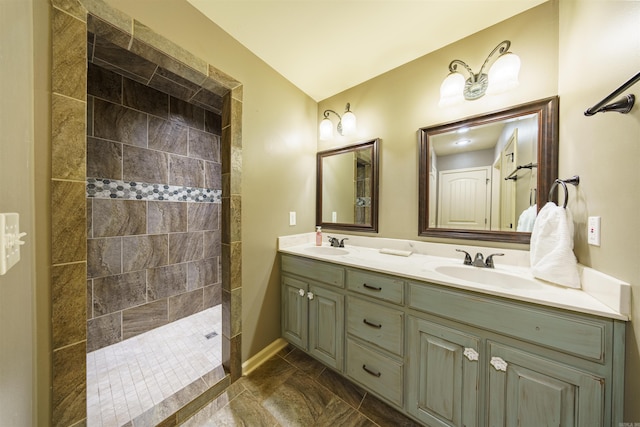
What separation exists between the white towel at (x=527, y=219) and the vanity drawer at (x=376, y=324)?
92cm

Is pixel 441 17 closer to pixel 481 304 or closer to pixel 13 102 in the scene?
pixel 481 304

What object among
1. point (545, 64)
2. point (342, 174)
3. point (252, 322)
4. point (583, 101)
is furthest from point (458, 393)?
point (545, 64)

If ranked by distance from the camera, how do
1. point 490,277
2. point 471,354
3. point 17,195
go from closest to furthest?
point 17,195 < point 471,354 < point 490,277

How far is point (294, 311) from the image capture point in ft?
5.65

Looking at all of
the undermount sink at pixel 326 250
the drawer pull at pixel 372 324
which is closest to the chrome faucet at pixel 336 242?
the undermount sink at pixel 326 250

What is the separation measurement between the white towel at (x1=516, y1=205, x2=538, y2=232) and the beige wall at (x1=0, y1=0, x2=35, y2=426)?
2098 millimetres

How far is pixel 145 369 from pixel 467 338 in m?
2.18

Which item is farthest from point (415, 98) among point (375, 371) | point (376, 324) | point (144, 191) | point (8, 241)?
point (144, 191)

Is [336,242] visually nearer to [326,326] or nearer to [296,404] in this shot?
[326,326]

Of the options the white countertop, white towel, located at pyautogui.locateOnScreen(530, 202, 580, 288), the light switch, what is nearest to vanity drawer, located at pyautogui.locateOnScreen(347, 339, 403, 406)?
the white countertop

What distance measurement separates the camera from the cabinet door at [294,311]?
5.41 feet

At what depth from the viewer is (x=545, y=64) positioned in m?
1.22

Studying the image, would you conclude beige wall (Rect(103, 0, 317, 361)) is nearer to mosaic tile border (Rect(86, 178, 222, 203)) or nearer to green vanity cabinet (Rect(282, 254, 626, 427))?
green vanity cabinet (Rect(282, 254, 626, 427))

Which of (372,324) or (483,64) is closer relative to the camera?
(372,324)
